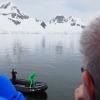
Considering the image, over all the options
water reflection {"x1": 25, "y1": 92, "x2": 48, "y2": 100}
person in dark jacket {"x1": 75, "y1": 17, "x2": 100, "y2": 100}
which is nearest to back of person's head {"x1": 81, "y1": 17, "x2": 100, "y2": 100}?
person in dark jacket {"x1": 75, "y1": 17, "x2": 100, "y2": 100}

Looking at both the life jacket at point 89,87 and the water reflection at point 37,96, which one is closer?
the life jacket at point 89,87

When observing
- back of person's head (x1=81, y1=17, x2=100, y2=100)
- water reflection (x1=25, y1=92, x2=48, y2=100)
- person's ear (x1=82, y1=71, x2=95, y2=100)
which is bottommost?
water reflection (x1=25, y1=92, x2=48, y2=100)

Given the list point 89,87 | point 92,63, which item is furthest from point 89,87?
point 92,63

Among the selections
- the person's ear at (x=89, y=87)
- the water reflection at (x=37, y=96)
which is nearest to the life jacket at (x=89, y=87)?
the person's ear at (x=89, y=87)

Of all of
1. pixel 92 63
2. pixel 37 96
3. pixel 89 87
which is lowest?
pixel 37 96

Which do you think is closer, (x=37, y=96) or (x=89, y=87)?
(x=89, y=87)

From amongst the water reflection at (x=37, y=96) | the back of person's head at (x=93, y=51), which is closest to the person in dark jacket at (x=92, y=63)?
the back of person's head at (x=93, y=51)

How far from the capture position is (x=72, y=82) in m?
33.7

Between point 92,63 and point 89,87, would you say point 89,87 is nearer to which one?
point 89,87

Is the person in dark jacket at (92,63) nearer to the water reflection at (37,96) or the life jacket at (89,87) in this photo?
the life jacket at (89,87)

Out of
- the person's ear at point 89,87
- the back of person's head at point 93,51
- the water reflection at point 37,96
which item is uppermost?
the back of person's head at point 93,51

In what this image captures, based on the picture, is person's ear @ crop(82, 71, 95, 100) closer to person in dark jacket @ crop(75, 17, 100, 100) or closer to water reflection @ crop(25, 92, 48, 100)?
person in dark jacket @ crop(75, 17, 100, 100)

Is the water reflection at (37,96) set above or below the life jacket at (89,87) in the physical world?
below

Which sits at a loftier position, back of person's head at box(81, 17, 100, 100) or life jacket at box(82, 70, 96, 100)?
back of person's head at box(81, 17, 100, 100)
